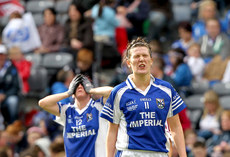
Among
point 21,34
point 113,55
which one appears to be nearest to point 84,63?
point 113,55

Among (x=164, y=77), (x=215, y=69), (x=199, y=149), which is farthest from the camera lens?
(x=215, y=69)

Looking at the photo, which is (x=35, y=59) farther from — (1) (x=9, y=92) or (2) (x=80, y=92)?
(2) (x=80, y=92)

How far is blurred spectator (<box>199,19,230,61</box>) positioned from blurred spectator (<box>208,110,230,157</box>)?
230 cm

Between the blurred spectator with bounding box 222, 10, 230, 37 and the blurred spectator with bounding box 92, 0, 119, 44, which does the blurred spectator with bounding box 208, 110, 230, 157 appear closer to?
the blurred spectator with bounding box 222, 10, 230, 37

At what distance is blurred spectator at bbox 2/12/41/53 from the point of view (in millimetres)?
14156

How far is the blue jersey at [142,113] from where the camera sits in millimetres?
6426

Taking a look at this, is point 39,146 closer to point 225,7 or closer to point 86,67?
point 86,67

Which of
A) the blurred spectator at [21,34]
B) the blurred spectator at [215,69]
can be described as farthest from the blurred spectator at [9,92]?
the blurred spectator at [215,69]

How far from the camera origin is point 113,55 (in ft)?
43.4

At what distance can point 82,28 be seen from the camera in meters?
13.2

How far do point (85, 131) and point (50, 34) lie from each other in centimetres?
703

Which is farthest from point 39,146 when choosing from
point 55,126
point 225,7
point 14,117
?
point 225,7

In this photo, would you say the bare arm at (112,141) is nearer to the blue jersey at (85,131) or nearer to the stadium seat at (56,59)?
the blue jersey at (85,131)

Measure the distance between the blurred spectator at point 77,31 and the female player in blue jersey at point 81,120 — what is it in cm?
528
